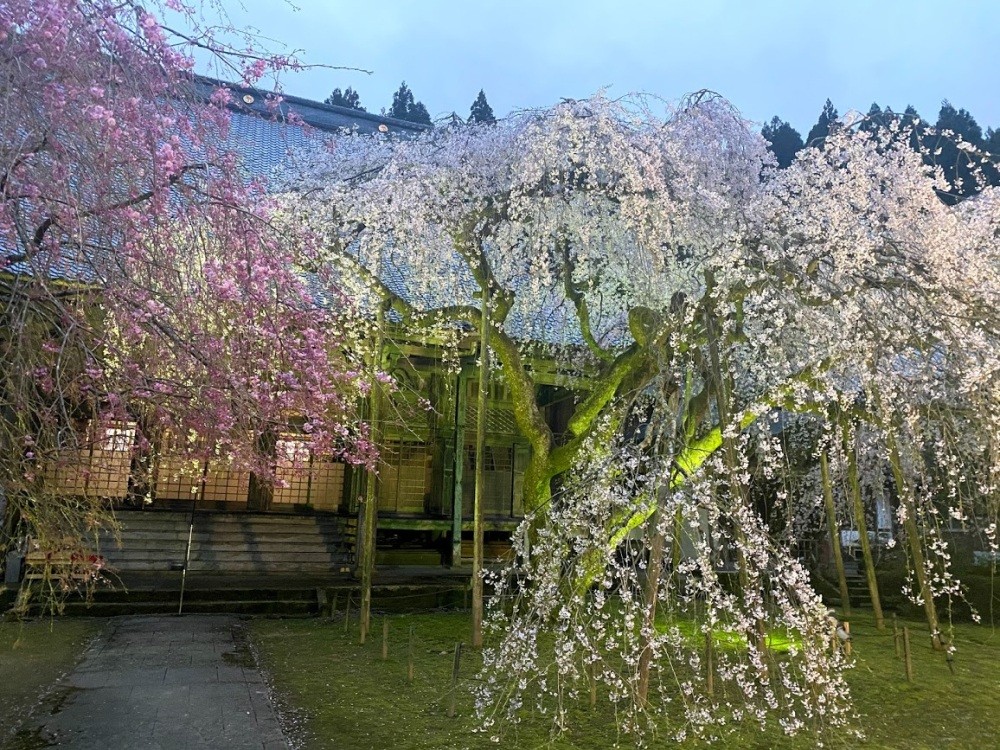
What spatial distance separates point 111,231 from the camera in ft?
11.5

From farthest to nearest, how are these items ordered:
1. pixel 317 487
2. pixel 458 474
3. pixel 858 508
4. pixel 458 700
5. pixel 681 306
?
1. pixel 317 487
2. pixel 458 474
3. pixel 858 508
4. pixel 681 306
5. pixel 458 700

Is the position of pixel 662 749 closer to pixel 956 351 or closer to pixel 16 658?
pixel 956 351

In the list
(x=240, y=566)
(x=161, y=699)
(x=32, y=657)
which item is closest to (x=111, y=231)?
(x=161, y=699)

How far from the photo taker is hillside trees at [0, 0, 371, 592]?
337cm

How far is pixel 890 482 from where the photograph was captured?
584 inches

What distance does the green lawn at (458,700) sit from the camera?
548cm

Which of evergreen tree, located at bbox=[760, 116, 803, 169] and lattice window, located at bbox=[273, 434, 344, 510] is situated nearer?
lattice window, located at bbox=[273, 434, 344, 510]

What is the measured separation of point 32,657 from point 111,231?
251 inches

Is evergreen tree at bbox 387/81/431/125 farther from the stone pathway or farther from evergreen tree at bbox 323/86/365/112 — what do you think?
the stone pathway

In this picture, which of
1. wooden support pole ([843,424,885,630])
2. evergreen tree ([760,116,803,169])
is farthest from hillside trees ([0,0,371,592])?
evergreen tree ([760,116,803,169])

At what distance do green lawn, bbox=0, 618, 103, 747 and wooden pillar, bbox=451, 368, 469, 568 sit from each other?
236 inches

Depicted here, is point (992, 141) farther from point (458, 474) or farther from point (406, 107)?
point (406, 107)

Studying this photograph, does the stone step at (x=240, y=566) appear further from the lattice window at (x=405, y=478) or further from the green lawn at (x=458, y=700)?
the green lawn at (x=458, y=700)

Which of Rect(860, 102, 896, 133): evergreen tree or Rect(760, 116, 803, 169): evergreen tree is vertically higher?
Rect(760, 116, 803, 169): evergreen tree
